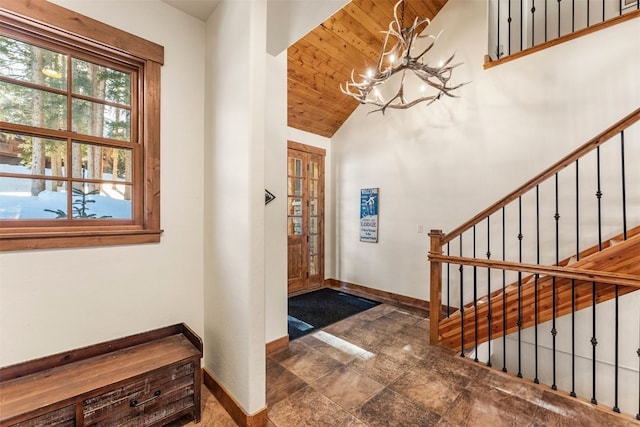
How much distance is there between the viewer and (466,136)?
3.53 meters

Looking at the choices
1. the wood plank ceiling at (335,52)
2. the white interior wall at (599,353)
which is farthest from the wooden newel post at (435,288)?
the wood plank ceiling at (335,52)

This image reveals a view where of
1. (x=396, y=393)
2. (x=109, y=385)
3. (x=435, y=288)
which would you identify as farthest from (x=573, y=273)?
(x=109, y=385)

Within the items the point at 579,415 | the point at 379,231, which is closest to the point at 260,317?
the point at 579,415

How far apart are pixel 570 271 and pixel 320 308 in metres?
2.78

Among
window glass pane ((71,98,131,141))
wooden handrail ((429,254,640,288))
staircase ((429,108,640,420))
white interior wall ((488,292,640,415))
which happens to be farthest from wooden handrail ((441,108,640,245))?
window glass pane ((71,98,131,141))

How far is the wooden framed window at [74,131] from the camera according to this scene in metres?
1.55

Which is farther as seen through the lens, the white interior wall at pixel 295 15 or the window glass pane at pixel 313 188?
the window glass pane at pixel 313 188

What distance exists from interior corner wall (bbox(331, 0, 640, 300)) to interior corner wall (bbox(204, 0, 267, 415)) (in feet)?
9.36

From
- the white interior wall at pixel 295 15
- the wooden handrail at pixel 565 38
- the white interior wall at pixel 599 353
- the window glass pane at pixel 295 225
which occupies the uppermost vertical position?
the wooden handrail at pixel 565 38

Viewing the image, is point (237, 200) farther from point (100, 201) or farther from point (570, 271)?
point (570, 271)

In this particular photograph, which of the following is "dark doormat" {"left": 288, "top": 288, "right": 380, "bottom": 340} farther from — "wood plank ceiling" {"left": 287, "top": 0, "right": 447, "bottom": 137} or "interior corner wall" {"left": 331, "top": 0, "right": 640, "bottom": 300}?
"wood plank ceiling" {"left": 287, "top": 0, "right": 447, "bottom": 137}

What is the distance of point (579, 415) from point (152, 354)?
285 cm

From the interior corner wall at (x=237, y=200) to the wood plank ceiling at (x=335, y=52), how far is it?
62.1 inches

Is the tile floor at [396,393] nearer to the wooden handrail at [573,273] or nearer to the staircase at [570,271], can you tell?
the staircase at [570,271]
